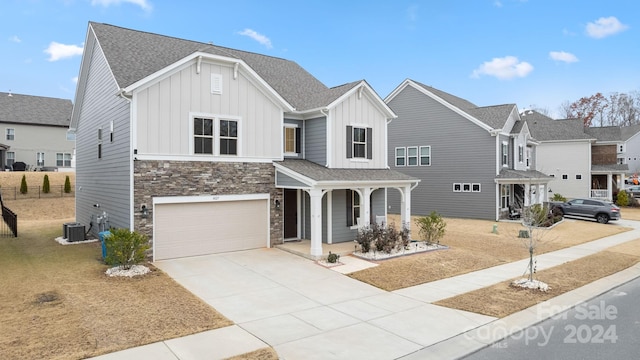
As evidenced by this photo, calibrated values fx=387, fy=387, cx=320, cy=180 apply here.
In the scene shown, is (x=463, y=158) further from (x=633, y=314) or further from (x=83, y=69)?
(x=83, y=69)

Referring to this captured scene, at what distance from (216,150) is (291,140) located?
13.1 feet

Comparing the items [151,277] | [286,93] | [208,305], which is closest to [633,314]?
[208,305]

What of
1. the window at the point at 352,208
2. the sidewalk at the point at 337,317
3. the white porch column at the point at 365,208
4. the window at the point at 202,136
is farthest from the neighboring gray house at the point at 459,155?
the window at the point at 202,136

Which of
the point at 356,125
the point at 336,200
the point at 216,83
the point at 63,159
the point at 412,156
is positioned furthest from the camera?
the point at 63,159

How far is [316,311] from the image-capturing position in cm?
856

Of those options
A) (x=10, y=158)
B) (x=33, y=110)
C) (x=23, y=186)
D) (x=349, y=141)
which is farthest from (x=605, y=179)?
(x=10, y=158)

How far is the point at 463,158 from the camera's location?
26.8 meters

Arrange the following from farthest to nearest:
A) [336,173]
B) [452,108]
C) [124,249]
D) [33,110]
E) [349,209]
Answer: [33,110] < [452,108] < [349,209] < [336,173] < [124,249]

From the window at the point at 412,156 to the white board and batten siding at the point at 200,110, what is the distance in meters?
15.5

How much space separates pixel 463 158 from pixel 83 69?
914 inches

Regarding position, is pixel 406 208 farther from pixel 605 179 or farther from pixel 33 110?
pixel 33 110

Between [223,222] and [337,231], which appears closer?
[223,222]

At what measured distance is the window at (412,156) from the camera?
28.8 metres

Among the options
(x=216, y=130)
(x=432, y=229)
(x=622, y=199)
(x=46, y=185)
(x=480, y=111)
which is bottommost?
(x=432, y=229)
